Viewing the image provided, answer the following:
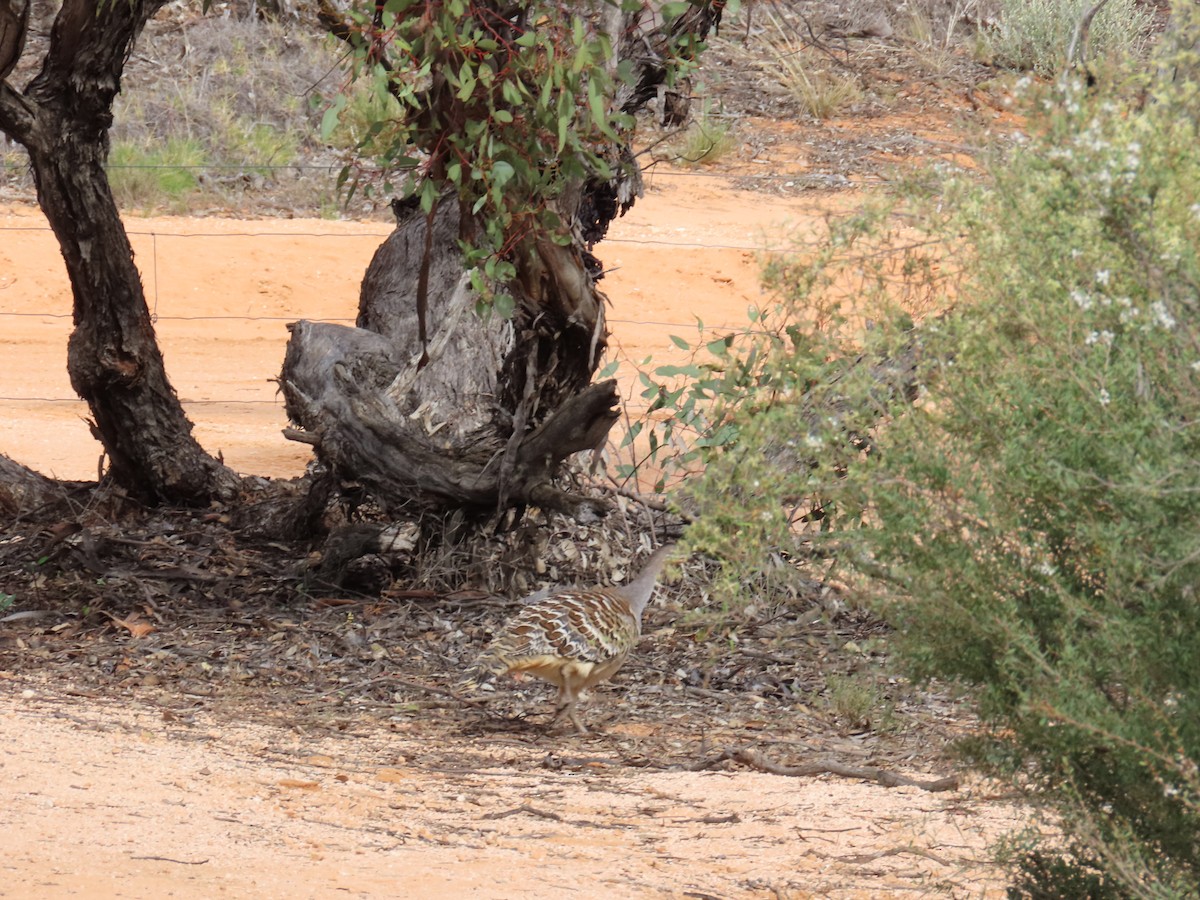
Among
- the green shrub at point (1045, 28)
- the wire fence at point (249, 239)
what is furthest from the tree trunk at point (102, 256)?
the green shrub at point (1045, 28)

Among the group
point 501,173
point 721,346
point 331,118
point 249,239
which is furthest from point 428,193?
point 249,239

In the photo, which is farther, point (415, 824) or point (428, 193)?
point (428, 193)

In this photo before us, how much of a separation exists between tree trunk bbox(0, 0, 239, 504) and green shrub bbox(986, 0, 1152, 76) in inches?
539

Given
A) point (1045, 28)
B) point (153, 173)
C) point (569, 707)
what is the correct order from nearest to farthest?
point (569, 707), point (153, 173), point (1045, 28)

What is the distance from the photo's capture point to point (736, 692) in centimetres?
607

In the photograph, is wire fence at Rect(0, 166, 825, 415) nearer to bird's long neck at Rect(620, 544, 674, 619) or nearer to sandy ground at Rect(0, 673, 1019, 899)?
bird's long neck at Rect(620, 544, 674, 619)

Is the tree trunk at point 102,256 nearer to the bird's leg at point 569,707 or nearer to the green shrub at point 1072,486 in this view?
the bird's leg at point 569,707

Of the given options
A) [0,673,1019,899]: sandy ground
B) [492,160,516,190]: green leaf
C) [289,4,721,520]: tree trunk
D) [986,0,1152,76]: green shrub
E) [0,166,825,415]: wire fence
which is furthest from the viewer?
[986,0,1152,76]: green shrub

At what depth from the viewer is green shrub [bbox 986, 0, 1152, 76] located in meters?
19.6

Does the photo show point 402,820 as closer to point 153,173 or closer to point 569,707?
point 569,707

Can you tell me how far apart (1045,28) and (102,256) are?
16769 mm

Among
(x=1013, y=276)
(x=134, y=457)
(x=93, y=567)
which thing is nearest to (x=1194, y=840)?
(x=1013, y=276)

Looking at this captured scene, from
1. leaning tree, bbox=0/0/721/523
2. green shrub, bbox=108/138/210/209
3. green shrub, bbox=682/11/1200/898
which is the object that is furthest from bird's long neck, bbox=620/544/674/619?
green shrub, bbox=108/138/210/209

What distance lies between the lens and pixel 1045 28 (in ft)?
68.7
